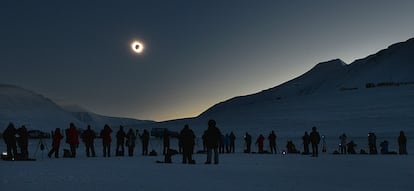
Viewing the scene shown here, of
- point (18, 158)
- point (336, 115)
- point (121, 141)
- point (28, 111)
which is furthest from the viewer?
point (28, 111)

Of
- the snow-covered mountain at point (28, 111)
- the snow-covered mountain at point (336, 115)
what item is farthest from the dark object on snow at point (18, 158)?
the snow-covered mountain at point (28, 111)

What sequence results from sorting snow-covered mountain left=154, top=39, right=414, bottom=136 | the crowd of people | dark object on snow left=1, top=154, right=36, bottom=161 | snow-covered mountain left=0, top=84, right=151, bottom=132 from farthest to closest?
1. snow-covered mountain left=0, top=84, right=151, bottom=132
2. snow-covered mountain left=154, top=39, right=414, bottom=136
3. dark object on snow left=1, top=154, right=36, bottom=161
4. the crowd of people

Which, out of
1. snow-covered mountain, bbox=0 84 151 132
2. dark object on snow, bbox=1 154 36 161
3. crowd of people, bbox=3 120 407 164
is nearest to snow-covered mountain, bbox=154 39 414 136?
crowd of people, bbox=3 120 407 164

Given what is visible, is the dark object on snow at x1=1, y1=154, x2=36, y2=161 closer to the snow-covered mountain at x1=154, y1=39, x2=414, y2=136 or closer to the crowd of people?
the crowd of people

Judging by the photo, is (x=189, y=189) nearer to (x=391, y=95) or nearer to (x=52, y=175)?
(x=52, y=175)

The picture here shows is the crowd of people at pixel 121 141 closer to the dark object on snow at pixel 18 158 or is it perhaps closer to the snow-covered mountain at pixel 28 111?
the dark object on snow at pixel 18 158

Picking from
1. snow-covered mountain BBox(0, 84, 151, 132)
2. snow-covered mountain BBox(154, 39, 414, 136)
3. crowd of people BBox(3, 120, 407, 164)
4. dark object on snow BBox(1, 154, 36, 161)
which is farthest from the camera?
snow-covered mountain BBox(0, 84, 151, 132)

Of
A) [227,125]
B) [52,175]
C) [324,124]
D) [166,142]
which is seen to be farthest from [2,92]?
[52,175]

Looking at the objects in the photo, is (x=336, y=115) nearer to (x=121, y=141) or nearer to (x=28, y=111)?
(x=121, y=141)

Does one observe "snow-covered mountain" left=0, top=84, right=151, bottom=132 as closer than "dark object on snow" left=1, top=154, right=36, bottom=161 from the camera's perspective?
No

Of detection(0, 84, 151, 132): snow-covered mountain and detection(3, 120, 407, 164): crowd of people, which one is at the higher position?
detection(0, 84, 151, 132): snow-covered mountain

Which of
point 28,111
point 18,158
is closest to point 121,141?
point 18,158
